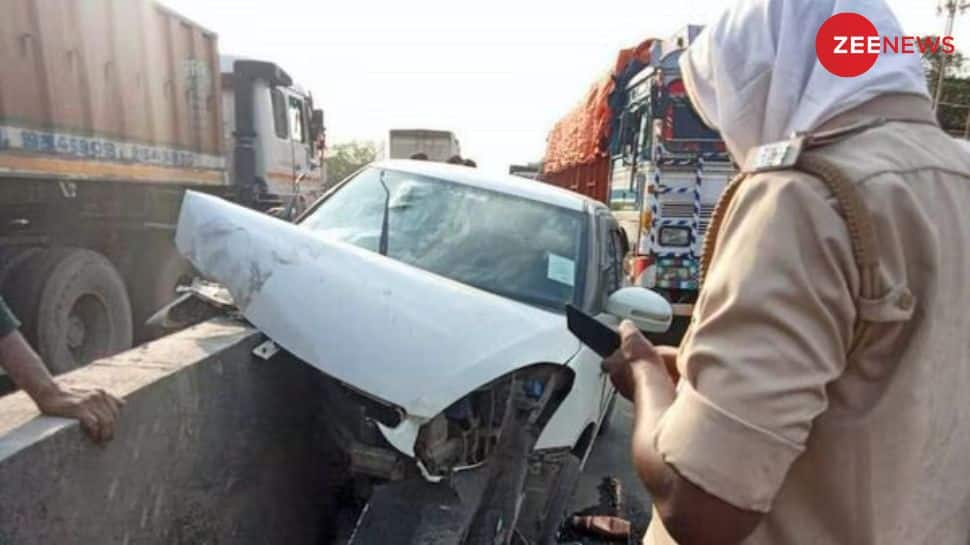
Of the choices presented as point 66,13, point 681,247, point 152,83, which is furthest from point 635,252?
point 66,13

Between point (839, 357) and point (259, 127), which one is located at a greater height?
point (259, 127)

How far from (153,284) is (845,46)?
7258mm

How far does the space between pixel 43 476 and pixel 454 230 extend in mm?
2312

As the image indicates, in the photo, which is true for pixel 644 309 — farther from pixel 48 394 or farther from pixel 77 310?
pixel 77 310

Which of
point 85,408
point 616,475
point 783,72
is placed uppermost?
point 783,72

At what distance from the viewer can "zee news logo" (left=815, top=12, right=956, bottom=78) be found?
982 millimetres

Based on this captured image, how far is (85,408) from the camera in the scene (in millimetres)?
1672

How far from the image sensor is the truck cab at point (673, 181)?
747 cm

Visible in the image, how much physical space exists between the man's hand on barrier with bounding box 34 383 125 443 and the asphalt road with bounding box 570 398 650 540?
2468mm

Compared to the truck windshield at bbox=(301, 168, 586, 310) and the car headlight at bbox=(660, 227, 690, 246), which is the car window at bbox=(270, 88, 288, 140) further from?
the truck windshield at bbox=(301, 168, 586, 310)

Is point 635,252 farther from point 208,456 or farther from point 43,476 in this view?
point 43,476

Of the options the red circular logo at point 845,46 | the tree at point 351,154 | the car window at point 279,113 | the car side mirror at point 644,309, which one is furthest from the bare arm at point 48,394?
the tree at point 351,154

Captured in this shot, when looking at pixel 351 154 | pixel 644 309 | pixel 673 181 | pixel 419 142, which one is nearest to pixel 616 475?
pixel 644 309

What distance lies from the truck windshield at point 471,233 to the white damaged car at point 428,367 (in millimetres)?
32
